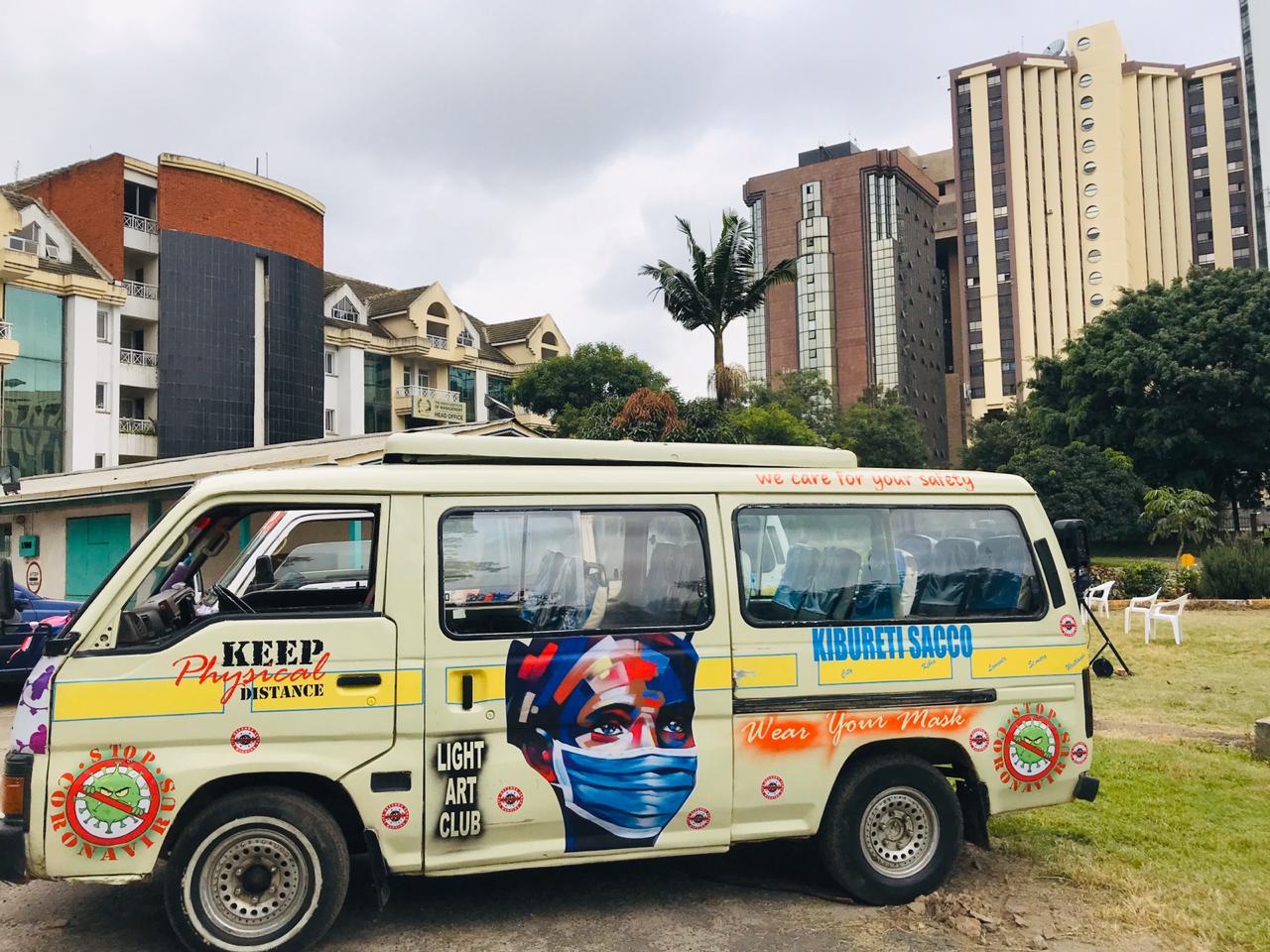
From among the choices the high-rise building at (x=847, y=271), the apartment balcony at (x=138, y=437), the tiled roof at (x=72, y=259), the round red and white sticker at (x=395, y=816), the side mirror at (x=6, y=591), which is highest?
the high-rise building at (x=847, y=271)

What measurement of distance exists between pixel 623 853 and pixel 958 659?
213cm

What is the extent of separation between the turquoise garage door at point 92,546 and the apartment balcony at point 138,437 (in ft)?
70.3

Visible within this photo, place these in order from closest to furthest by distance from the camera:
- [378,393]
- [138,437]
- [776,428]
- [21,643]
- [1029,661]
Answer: [1029,661]
[21,643]
[138,437]
[776,428]
[378,393]

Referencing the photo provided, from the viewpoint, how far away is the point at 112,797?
14.6 feet

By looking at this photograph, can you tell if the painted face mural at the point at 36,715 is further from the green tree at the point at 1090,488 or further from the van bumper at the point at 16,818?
the green tree at the point at 1090,488

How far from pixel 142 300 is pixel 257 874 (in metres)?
42.8

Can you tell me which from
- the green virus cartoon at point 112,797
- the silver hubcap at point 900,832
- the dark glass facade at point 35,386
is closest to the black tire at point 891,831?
the silver hubcap at point 900,832

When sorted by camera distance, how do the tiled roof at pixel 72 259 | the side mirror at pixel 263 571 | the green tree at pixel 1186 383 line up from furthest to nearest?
the green tree at pixel 1186 383, the tiled roof at pixel 72 259, the side mirror at pixel 263 571

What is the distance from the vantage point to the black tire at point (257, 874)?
15.0 feet

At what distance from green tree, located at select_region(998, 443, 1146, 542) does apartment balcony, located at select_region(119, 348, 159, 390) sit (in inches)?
1391

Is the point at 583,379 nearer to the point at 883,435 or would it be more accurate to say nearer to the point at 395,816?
the point at 883,435

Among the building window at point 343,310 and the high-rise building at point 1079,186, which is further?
the high-rise building at point 1079,186

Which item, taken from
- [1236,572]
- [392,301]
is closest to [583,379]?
[392,301]

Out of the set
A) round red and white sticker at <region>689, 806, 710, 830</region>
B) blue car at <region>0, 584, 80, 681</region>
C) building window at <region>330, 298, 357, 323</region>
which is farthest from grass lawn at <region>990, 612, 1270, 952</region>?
building window at <region>330, 298, 357, 323</region>
